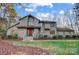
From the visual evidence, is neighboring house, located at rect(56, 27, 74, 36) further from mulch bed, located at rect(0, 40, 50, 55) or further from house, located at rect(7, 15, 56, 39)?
mulch bed, located at rect(0, 40, 50, 55)

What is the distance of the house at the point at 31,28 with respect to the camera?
2.93 meters

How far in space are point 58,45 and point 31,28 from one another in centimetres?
36

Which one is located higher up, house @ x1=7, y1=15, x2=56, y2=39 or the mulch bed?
house @ x1=7, y1=15, x2=56, y2=39

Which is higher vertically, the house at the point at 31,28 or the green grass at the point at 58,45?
the house at the point at 31,28

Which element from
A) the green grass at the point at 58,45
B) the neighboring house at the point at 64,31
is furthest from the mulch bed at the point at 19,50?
the neighboring house at the point at 64,31

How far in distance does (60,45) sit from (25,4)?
0.60 m

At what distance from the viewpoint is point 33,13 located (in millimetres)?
2924

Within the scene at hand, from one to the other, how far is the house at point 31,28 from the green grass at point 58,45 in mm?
75

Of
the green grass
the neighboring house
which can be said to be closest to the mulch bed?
the green grass

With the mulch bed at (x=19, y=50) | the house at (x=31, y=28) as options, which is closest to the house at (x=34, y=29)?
the house at (x=31, y=28)

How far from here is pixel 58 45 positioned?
9.50 ft

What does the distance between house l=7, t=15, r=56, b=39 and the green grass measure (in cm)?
7

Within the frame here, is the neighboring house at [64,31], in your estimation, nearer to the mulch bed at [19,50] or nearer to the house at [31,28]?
the house at [31,28]

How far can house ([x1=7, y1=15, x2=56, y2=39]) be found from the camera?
9.62ft
